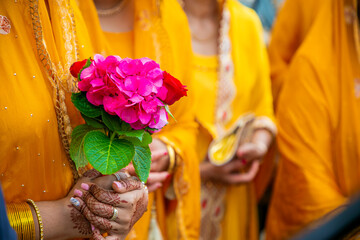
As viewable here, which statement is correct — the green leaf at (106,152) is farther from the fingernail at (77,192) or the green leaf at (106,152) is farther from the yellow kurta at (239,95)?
the yellow kurta at (239,95)

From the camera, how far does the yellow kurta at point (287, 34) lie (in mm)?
1911

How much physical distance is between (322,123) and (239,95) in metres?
0.38

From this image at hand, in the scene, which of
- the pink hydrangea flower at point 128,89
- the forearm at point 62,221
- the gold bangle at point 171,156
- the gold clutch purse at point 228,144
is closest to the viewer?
the pink hydrangea flower at point 128,89

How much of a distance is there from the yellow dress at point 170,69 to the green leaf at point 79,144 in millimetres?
253

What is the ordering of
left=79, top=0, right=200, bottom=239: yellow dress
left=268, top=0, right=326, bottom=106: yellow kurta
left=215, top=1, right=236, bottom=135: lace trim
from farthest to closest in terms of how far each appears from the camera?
1. left=268, top=0, right=326, bottom=106: yellow kurta
2. left=215, top=1, right=236, bottom=135: lace trim
3. left=79, top=0, right=200, bottom=239: yellow dress

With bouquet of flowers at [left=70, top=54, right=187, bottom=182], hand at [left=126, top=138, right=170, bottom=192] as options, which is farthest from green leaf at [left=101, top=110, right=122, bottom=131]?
hand at [left=126, top=138, right=170, bottom=192]

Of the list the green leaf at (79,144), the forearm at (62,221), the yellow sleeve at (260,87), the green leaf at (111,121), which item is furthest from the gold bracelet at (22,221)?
the yellow sleeve at (260,87)

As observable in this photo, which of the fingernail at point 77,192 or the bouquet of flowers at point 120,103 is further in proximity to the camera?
A: the fingernail at point 77,192

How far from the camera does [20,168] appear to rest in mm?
878

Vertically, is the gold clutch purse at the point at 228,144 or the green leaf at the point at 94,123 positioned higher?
the green leaf at the point at 94,123

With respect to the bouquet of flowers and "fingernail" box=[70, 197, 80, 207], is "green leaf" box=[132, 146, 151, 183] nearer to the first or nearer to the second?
the bouquet of flowers

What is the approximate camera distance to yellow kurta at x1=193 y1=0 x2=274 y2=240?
1582 mm

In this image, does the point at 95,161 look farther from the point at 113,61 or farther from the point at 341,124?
the point at 341,124

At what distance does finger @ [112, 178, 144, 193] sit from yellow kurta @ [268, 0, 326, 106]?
1.24m
